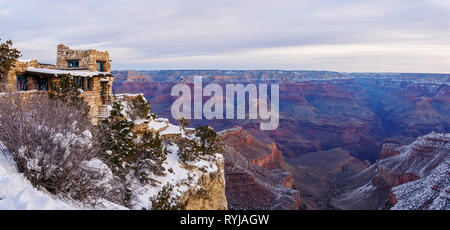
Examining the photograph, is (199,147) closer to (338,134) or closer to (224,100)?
(338,134)

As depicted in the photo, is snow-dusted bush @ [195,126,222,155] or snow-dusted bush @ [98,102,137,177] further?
snow-dusted bush @ [195,126,222,155]

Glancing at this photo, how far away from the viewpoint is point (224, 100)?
449 feet

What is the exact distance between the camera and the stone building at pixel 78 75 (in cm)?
1812

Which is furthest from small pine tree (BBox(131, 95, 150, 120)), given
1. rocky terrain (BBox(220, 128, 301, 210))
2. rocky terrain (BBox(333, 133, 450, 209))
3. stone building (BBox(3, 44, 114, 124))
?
rocky terrain (BBox(333, 133, 450, 209))

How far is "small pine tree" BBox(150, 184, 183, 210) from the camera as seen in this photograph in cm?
1375

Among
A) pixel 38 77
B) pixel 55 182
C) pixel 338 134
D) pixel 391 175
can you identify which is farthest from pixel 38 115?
pixel 338 134

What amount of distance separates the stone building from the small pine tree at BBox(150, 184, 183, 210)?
690cm

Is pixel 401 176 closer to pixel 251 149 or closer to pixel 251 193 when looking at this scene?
pixel 251 193

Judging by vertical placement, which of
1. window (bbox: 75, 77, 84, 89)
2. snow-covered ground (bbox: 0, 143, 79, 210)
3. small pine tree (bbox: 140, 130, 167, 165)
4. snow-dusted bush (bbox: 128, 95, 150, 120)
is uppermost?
window (bbox: 75, 77, 84, 89)

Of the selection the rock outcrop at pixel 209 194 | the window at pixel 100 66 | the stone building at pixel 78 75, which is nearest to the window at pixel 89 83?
the stone building at pixel 78 75

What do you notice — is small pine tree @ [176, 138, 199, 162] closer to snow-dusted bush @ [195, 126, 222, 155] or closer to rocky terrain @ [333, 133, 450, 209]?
snow-dusted bush @ [195, 126, 222, 155]

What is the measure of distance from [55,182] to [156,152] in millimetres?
10691

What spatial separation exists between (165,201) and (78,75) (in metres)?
10.4

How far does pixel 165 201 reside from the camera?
47.6ft
